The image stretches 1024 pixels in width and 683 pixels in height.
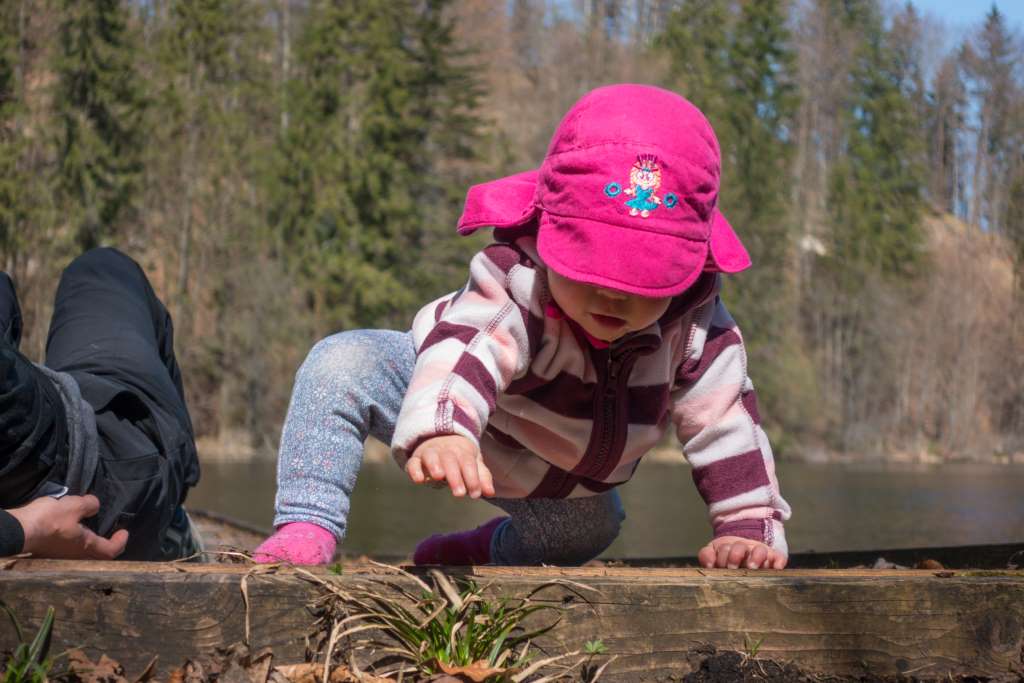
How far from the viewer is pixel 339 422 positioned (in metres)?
2.25

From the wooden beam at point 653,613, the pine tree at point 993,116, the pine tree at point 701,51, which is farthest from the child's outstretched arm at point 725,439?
the pine tree at point 701,51

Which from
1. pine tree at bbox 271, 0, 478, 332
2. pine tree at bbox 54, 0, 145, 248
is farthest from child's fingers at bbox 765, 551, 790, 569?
pine tree at bbox 271, 0, 478, 332

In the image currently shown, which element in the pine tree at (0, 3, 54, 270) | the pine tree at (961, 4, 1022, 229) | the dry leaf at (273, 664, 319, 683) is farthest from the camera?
the pine tree at (0, 3, 54, 270)

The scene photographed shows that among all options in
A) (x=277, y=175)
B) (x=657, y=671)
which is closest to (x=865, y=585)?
(x=657, y=671)

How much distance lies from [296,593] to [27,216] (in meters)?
16.3

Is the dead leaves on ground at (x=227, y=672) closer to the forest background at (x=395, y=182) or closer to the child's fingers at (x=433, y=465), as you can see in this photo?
the child's fingers at (x=433, y=465)

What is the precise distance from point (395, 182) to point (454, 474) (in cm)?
2341

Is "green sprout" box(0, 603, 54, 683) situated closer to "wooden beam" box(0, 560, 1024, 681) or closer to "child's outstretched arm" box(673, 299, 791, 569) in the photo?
"wooden beam" box(0, 560, 1024, 681)

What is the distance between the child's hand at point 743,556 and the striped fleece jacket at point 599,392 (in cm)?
6

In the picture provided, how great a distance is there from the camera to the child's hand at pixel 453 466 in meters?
1.54

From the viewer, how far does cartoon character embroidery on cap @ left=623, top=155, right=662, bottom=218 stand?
1.92 metres

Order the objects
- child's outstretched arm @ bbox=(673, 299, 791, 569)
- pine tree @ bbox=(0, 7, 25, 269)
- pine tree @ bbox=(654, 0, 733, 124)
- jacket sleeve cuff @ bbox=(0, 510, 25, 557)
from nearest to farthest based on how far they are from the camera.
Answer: jacket sleeve cuff @ bbox=(0, 510, 25, 557) → child's outstretched arm @ bbox=(673, 299, 791, 569) → pine tree @ bbox=(0, 7, 25, 269) → pine tree @ bbox=(654, 0, 733, 124)

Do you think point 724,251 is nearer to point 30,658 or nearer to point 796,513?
point 30,658

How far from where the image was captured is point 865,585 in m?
1.54
